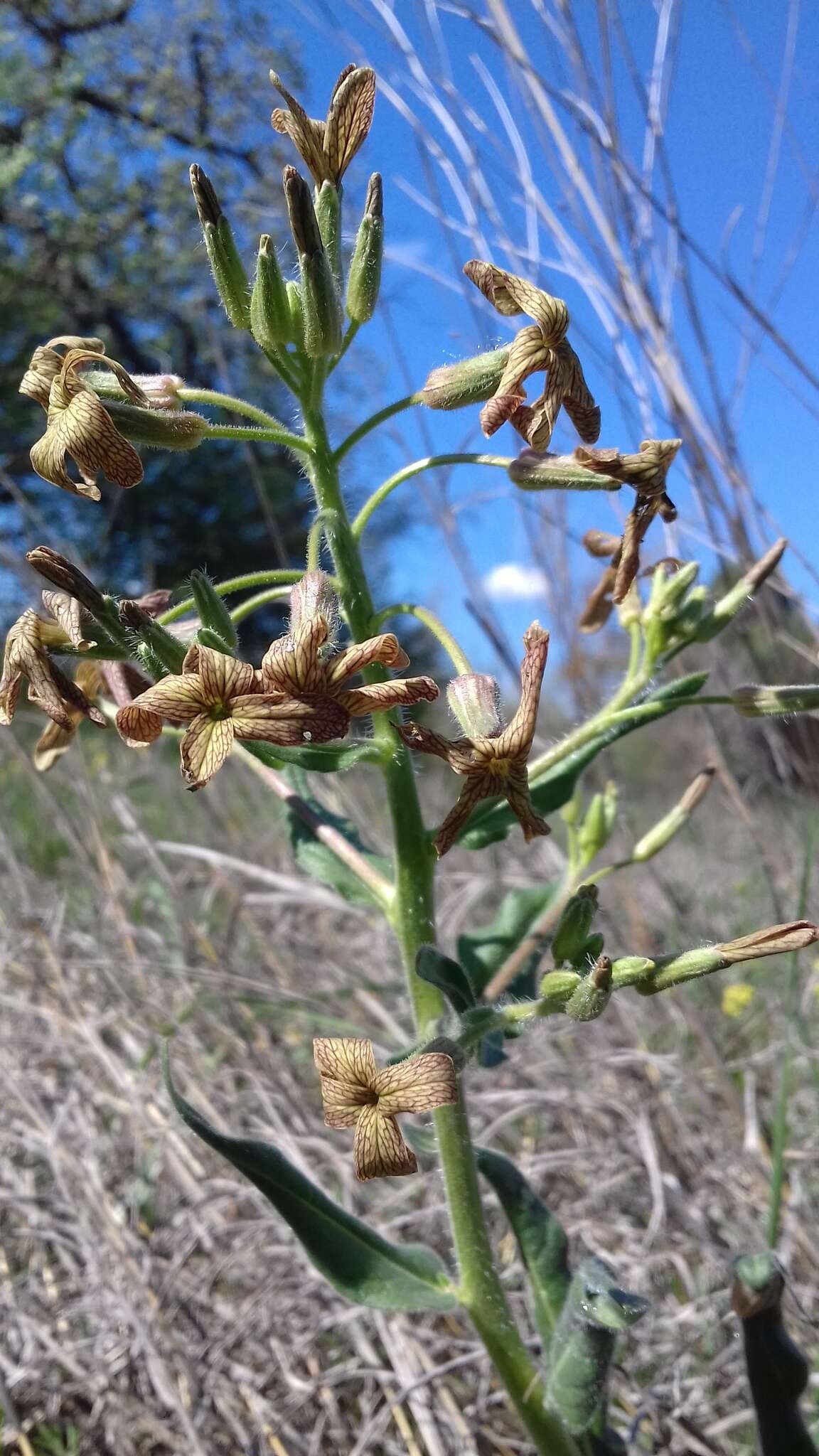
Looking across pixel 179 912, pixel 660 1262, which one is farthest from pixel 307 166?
pixel 660 1262

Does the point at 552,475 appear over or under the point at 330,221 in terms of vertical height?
under

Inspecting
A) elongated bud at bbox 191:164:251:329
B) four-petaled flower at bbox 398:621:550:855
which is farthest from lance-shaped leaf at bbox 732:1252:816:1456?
elongated bud at bbox 191:164:251:329

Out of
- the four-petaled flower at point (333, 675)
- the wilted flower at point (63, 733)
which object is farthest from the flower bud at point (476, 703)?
the wilted flower at point (63, 733)

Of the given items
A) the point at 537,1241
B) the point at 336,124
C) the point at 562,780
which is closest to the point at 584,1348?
the point at 537,1241

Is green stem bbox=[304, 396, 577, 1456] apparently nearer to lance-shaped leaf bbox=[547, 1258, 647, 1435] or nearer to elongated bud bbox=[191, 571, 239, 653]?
lance-shaped leaf bbox=[547, 1258, 647, 1435]

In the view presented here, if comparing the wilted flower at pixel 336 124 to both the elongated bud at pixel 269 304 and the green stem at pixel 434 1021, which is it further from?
the green stem at pixel 434 1021

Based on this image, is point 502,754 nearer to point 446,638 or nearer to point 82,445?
point 446,638
